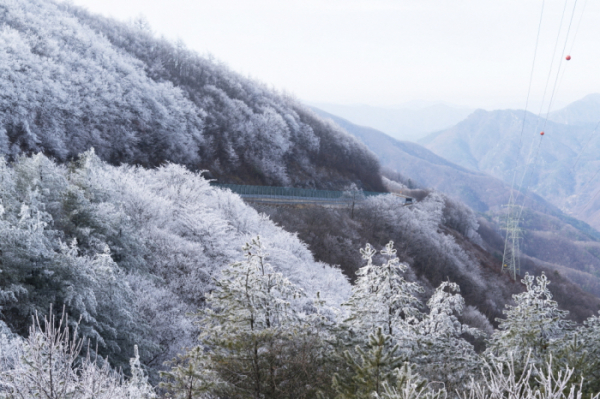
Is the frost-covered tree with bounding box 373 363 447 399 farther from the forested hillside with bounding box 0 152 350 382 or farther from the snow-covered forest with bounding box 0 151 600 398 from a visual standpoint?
the forested hillside with bounding box 0 152 350 382

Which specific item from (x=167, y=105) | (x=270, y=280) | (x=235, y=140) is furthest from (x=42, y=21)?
(x=270, y=280)

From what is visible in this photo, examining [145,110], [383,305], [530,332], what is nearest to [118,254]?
[383,305]

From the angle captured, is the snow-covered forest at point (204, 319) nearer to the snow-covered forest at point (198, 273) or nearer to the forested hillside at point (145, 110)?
the snow-covered forest at point (198, 273)

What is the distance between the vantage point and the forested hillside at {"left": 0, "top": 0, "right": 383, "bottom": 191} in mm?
38938

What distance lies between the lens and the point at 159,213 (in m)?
23.3

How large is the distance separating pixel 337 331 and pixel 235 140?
5623 cm

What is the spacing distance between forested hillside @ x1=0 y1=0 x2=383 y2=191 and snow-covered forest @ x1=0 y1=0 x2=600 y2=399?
29 cm

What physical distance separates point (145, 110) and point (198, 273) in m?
38.6

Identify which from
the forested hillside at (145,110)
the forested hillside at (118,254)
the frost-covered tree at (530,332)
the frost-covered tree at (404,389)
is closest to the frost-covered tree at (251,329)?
the forested hillside at (118,254)

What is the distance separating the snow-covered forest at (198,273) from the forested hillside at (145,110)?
0.96ft

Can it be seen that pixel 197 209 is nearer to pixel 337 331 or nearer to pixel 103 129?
pixel 337 331

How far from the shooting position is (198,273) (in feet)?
67.3

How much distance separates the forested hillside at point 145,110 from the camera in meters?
38.9

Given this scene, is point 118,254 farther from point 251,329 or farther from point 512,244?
point 512,244
